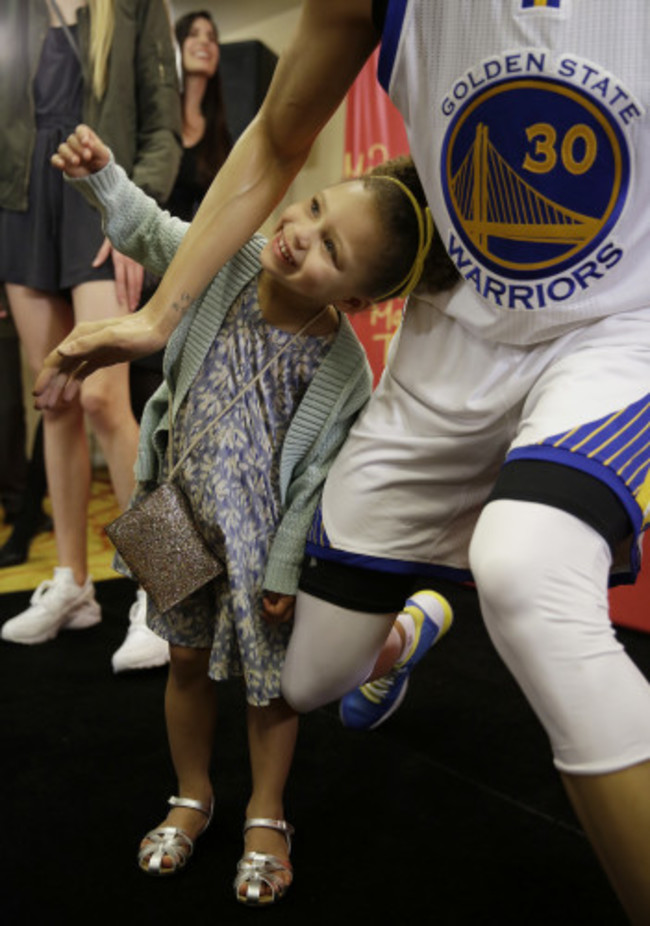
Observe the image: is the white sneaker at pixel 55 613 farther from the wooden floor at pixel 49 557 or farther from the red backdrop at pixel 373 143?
the red backdrop at pixel 373 143

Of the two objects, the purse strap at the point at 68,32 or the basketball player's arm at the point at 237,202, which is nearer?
the basketball player's arm at the point at 237,202

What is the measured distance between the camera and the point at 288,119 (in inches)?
40.6

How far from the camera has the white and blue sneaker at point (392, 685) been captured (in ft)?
4.75

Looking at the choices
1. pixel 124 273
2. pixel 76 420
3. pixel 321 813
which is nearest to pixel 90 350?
pixel 321 813

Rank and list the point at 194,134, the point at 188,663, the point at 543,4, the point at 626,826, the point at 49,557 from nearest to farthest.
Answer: the point at 626,826, the point at 543,4, the point at 188,663, the point at 194,134, the point at 49,557

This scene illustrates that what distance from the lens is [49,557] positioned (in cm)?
277

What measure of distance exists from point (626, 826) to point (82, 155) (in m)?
0.92

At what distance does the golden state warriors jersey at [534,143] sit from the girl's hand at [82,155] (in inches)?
14.5

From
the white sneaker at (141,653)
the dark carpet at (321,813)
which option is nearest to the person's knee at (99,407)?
the white sneaker at (141,653)

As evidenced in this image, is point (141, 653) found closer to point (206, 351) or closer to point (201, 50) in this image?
point (206, 351)

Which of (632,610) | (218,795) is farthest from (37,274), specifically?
(632,610)

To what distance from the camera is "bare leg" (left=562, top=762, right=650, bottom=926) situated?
0.66 meters

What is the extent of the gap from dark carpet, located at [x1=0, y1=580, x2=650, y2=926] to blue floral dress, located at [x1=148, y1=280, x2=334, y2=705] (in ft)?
A: 0.81

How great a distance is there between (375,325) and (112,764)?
185 centimetres
